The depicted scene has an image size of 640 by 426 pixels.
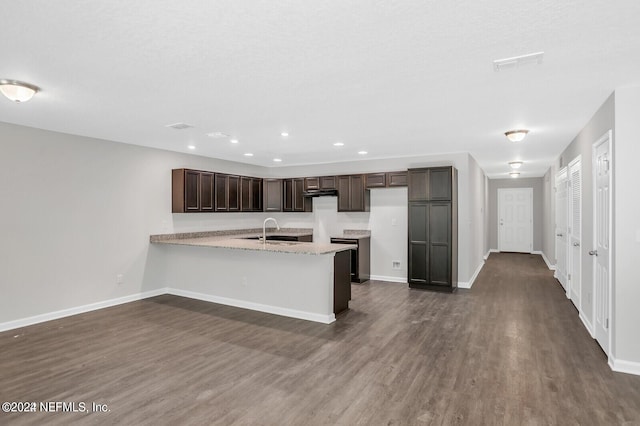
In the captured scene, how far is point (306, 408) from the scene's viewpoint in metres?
2.55

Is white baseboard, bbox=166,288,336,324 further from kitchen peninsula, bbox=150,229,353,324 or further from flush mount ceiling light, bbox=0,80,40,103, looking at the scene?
flush mount ceiling light, bbox=0,80,40,103

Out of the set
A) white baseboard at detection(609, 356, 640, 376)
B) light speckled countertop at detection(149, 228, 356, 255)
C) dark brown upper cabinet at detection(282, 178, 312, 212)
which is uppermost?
dark brown upper cabinet at detection(282, 178, 312, 212)

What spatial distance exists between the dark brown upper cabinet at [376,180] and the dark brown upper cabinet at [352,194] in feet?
0.33

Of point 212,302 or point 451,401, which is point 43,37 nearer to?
point 451,401

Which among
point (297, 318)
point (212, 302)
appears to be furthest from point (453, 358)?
point (212, 302)

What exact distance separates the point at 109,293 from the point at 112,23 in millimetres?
4521

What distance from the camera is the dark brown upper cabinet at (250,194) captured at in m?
7.34

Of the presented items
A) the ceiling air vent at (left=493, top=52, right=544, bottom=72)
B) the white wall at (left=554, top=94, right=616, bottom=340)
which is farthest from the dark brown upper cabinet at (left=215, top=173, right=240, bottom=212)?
the white wall at (left=554, top=94, right=616, bottom=340)

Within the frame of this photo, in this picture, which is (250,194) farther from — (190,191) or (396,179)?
(396,179)

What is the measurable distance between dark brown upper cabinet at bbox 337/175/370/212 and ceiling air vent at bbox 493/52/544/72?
4.58 m

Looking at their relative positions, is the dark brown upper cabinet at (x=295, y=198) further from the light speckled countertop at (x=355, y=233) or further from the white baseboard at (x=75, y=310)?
the white baseboard at (x=75, y=310)

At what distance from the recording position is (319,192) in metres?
7.59

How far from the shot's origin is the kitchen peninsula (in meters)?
4.57

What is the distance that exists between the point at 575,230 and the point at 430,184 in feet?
7.20
